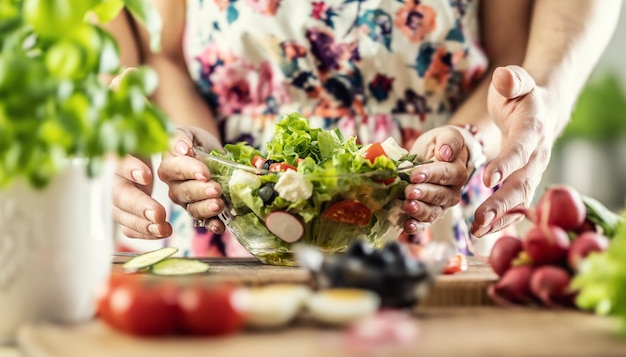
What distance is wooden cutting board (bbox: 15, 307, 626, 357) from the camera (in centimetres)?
96

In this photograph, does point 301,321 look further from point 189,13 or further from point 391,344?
point 189,13

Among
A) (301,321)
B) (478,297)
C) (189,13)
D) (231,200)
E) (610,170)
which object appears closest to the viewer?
(301,321)

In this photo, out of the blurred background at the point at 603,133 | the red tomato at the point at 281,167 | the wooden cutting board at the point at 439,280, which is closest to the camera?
Answer: the wooden cutting board at the point at 439,280

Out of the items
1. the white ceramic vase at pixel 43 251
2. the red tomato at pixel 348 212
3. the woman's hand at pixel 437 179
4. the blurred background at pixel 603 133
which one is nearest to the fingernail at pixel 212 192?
the red tomato at pixel 348 212

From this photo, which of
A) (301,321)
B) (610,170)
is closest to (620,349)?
(301,321)

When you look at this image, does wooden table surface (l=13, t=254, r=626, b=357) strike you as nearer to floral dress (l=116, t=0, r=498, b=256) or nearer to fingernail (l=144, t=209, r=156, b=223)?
fingernail (l=144, t=209, r=156, b=223)

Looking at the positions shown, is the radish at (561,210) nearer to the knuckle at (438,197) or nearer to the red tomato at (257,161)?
the knuckle at (438,197)

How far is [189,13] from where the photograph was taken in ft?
7.35

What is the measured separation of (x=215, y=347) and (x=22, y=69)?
387 mm

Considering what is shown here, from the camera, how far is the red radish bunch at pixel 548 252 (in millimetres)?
1232

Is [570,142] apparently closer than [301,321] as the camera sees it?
No

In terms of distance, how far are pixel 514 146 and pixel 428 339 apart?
0.83m

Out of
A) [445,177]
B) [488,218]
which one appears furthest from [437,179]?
[488,218]

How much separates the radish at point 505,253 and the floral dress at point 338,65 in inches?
31.7
